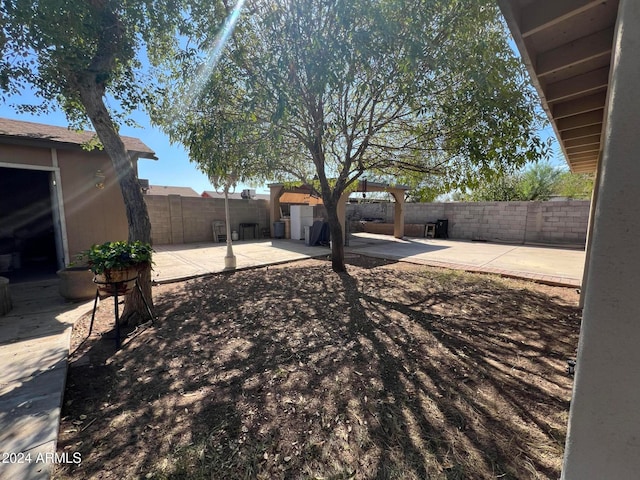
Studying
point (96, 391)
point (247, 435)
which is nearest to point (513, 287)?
point (247, 435)

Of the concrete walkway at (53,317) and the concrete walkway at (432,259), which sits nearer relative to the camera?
the concrete walkway at (53,317)

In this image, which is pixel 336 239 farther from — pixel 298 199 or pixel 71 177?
pixel 298 199

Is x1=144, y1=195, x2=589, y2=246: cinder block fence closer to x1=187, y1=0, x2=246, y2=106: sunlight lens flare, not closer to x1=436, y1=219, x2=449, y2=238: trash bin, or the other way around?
x1=436, y1=219, x2=449, y2=238: trash bin

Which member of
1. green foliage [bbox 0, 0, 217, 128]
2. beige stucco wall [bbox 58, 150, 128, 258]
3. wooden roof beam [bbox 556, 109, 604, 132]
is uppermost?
green foliage [bbox 0, 0, 217, 128]

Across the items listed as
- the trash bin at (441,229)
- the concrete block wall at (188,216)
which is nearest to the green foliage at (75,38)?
the concrete block wall at (188,216)

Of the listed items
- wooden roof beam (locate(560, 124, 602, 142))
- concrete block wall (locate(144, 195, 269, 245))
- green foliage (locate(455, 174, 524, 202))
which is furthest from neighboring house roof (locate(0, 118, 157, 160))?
green foliage (locate(455, 174, 524, 202))

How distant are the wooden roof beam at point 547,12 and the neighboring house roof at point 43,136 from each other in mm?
6561

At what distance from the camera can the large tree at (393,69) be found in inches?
119

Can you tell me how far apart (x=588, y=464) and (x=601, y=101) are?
13.7 feet

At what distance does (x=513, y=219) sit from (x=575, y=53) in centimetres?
1077

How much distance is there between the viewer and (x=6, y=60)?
3.31 meters

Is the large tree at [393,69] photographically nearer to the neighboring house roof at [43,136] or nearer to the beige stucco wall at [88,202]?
the neighboring house roof at [43,136]

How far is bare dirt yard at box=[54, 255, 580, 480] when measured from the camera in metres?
1.58

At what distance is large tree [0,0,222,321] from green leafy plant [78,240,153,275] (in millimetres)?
465
